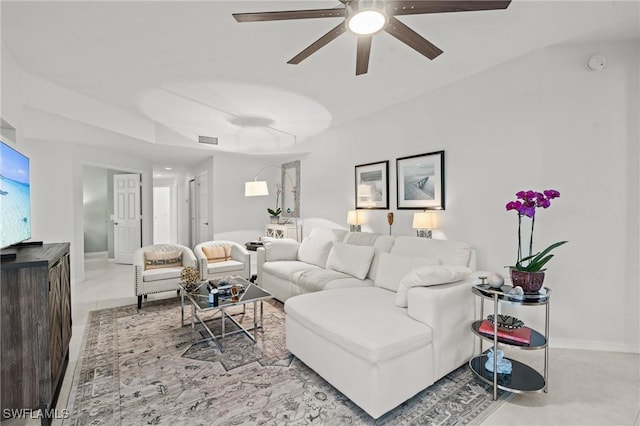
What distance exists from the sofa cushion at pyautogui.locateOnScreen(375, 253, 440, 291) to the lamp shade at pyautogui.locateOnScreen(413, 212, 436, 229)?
22.3 inches

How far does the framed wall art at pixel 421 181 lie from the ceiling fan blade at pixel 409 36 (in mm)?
1586

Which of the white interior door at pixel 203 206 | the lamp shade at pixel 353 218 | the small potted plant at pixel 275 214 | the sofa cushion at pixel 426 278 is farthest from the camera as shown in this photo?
the white interior door at pixel 203 206

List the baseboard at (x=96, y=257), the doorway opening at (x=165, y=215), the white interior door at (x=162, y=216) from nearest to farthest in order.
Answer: the baseboard at (x=96, y=257)
the doorway opening at (x=165, y=215)
the white interior door at (x=162, y=216)

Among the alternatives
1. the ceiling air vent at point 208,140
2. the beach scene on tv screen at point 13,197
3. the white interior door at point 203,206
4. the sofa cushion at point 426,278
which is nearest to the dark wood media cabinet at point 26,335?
the beach scene on tv screen at point 13,197

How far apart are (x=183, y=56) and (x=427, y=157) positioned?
8.97 ft

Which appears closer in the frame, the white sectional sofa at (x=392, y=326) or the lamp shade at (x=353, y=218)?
the white sectional sofa at (x=392, y=326)

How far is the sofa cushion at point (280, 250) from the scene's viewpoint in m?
4.39

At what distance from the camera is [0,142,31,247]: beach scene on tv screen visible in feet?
5.89

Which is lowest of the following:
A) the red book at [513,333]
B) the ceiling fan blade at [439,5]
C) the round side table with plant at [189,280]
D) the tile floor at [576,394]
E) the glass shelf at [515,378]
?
the tile floor at [576,394]

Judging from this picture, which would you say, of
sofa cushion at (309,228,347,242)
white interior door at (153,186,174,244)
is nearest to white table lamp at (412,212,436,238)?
sofa cushion at (309,228,347,242)

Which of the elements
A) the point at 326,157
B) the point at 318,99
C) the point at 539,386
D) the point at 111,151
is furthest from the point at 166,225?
the point at 539,386

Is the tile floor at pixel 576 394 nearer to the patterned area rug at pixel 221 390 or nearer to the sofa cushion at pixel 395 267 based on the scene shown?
the patterned area rug at pixel 221 390

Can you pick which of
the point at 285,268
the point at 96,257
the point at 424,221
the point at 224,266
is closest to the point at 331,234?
the point at 285,268

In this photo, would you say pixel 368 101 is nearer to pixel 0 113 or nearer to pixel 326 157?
pixel 326 157
